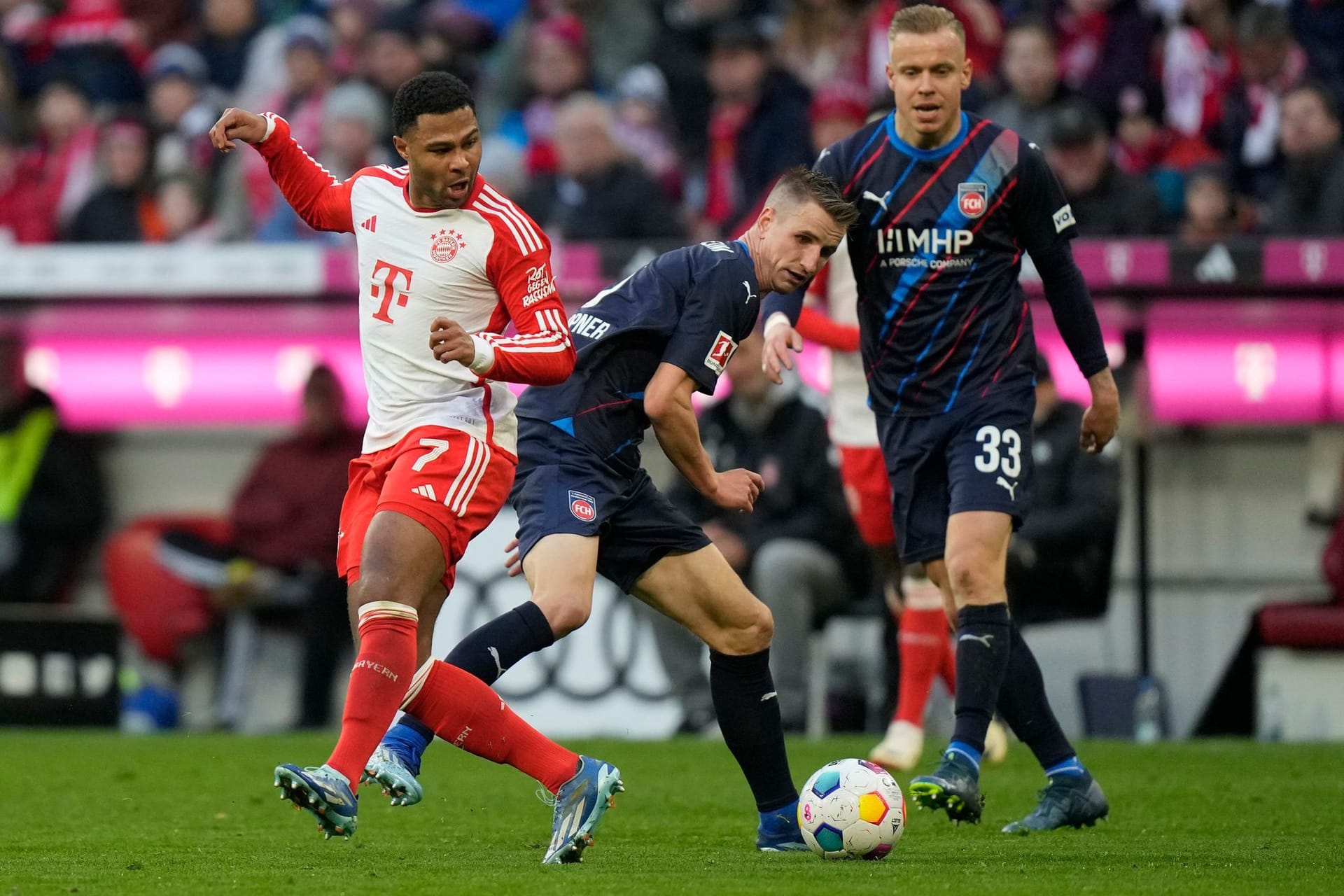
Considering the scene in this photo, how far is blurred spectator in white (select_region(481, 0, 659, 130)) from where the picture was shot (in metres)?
13.1

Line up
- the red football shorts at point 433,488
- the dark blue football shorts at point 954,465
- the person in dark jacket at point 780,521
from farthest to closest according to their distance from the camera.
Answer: the person in dark jacket at point 780,521, the dark blue football shorts at point 954,465, the red football shorts at point 433,488

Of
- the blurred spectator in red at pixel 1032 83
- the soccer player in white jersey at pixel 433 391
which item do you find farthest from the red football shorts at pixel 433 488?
the blurred spectator in red at pixel 1032 83

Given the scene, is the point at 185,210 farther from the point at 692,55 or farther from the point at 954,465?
the point at 954,465

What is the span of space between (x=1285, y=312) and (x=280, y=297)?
551cm

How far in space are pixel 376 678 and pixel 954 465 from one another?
187cm

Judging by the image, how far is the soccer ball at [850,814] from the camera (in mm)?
5031

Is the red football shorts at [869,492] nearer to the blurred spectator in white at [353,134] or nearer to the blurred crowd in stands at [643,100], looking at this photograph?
the blurred crowd in stands at [643,100]

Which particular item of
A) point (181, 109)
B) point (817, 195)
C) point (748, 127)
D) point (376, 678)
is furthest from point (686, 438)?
point (181, 109)

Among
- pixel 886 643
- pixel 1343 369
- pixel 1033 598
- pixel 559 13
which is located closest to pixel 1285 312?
pixel 1343 369

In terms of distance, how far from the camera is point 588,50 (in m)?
13.2

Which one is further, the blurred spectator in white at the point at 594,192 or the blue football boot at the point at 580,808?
the blurred spectator in white at the point at 594,192

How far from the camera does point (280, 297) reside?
11.4 metres

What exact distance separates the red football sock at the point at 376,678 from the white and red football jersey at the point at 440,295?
53 cm

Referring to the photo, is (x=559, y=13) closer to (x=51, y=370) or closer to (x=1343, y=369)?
(x=51, y=370)
